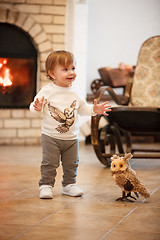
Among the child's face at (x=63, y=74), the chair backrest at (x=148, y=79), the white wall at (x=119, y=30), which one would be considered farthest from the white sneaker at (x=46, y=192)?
the white wall at (x=119, y=30)

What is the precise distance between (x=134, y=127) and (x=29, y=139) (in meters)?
1.96

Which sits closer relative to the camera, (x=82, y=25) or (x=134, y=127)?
(x=134, y=127)

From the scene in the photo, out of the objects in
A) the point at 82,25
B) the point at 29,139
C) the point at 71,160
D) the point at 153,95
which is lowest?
the point at 29,139

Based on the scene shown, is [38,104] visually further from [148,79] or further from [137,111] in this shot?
[148,79]

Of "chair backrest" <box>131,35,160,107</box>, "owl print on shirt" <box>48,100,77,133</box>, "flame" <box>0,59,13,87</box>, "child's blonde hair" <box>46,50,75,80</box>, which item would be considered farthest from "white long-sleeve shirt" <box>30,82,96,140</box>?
"flame" <box>0,59,13,87</box>

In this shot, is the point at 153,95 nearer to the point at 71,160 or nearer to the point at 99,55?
the point at 71,160

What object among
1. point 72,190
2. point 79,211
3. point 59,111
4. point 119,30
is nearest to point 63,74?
point 59,111

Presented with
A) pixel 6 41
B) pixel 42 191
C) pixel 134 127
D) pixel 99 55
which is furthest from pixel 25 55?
pixel 42 191

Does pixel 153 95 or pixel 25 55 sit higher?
pixel 25 55

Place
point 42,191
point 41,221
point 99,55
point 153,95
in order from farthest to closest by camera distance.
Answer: point 99,55 < point 153,95 < point 42,191 < point 41,221

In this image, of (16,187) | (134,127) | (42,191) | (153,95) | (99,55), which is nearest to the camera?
(42,191)

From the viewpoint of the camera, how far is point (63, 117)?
Result: 231cm

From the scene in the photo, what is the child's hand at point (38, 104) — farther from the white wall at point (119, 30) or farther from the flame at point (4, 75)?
the white wall at point (119, 30)

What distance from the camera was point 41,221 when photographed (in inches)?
70.5
